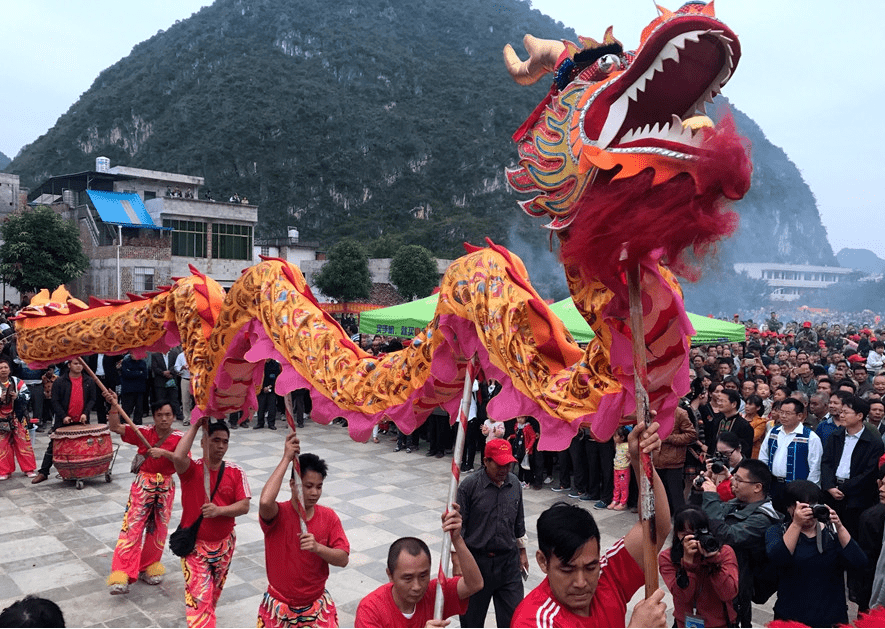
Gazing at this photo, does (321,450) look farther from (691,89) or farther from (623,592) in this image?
(691,89)

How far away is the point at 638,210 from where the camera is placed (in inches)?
69.6

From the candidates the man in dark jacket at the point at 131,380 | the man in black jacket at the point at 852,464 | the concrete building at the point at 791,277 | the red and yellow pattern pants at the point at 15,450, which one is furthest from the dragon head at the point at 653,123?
the concrete building at the point at 791,277

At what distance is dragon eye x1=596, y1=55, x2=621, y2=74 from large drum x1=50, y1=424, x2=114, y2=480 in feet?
23.9

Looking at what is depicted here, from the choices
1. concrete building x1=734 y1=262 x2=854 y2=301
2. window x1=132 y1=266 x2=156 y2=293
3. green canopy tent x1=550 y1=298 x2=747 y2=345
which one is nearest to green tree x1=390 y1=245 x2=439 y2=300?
window x1=132 y1=266 x2=156 y2=293

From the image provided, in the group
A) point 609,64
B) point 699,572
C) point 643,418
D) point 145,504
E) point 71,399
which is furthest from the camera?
point 71,399

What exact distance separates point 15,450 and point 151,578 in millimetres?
3940

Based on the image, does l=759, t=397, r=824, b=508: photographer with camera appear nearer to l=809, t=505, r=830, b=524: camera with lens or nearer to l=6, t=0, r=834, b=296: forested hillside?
l=809, t=505, r=830, b=524: camera with lens

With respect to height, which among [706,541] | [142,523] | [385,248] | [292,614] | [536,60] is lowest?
[142,523]

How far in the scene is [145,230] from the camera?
28.5 m

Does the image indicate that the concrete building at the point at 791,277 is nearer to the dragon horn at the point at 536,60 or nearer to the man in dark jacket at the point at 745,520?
the man in dark jacket at the point at 745,520

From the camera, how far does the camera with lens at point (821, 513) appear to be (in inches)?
131

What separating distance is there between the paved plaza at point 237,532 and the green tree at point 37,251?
1610 centimetres

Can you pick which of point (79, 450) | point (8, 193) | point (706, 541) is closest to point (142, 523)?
point (79, 450)

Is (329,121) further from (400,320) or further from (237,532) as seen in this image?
(237,532)
